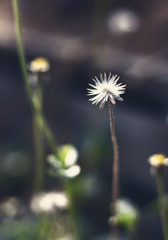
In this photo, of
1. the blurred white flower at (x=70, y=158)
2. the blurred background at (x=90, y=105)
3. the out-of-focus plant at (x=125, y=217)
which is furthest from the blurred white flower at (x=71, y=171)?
the blurred background at (x=90, y=105)

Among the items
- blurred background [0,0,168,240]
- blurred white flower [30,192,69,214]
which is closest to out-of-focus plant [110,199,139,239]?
blurred white flower [30,192,69,214]

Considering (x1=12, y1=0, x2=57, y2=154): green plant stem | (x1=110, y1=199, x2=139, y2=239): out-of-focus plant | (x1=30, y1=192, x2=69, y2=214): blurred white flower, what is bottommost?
(x1=110, y1=199, x2=139, y2=239): out-of-focus plant

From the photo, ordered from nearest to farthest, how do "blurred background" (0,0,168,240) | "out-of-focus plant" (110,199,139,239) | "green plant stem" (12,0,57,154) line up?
"green plant stem" (12,0,57,154)
"out-of-focus plant" (110,199,139,239)
"blurred background" (0,0,168,240)

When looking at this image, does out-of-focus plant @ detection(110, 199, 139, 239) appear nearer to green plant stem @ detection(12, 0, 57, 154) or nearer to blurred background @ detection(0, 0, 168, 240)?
green plant stem @ detection(12, 0, 57, 154)

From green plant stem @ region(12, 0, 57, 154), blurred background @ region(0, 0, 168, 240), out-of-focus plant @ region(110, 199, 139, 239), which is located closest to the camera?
green plant stem @ region(12, 0, 57, 154)

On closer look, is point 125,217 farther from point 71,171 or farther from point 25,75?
point 25,75

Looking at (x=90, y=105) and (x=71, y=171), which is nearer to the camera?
(x=71, y=171)

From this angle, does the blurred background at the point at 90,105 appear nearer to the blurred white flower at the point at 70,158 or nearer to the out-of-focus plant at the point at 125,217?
the out-of-focus plant at the point at 125,217

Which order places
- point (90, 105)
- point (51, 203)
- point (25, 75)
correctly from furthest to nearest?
point (90, 105), point (51, 203), point (25, 75)

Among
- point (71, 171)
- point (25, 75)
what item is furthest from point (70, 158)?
point (25, 75)
